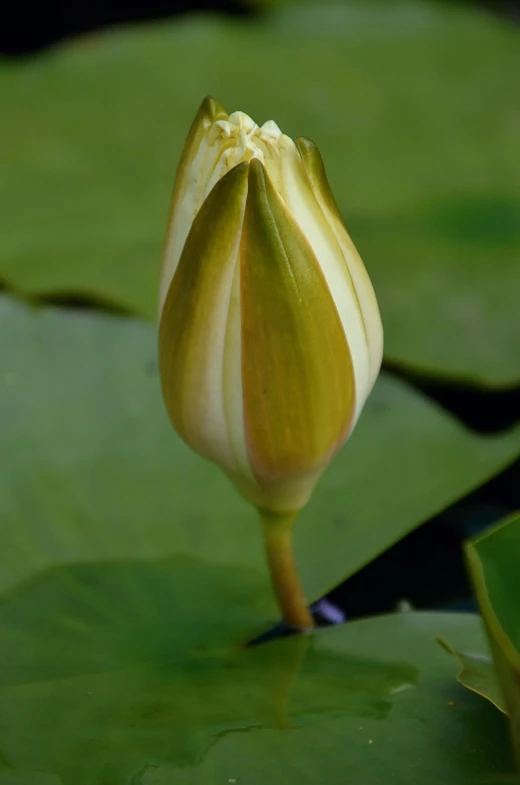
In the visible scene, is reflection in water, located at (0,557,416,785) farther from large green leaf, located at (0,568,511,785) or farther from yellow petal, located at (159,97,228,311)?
yellow petal, located at (159,97,228,311)

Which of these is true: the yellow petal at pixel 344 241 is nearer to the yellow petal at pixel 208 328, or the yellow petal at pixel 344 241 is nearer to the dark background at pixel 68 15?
the yellow petal at pixel 208 328

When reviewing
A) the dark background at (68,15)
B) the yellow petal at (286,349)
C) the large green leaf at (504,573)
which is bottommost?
the large green leaf at (504,573)

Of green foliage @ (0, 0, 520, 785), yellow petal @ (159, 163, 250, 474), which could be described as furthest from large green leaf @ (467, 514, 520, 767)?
yellow petal @ (159, 163, 250, 474)

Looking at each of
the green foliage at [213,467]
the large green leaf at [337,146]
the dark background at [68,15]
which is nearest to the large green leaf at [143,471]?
the green foliage at [213,467]

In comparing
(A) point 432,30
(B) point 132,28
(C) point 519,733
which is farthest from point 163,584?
(A) point 432,30

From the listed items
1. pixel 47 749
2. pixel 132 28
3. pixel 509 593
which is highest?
pixel 132 28

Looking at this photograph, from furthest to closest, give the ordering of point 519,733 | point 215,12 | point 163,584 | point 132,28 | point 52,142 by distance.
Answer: point 215,12 < point 132,28 < point 52,142 < point 163,584 < point 519,733

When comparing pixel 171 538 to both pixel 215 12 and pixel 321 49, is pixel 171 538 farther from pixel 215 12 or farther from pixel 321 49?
pixel 215 12
